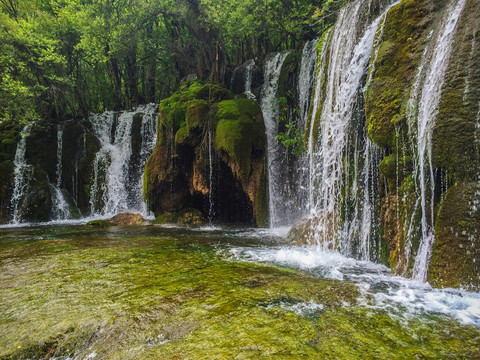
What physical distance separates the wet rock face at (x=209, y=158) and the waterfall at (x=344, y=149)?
3879 millimetres

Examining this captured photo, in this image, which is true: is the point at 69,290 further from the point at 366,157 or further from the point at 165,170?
the point at 165,170

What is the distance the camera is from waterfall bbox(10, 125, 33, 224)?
15.6m

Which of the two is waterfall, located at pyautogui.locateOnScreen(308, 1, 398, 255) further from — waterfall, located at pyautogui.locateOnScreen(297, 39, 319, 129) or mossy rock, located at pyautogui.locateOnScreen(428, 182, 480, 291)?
waterfall, located at pyautogui.locateOnScreen(297, 39, 319, 129)

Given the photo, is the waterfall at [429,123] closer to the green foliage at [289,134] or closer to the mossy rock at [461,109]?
the mossy rock at [461,109]

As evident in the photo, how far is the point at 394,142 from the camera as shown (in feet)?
17.4

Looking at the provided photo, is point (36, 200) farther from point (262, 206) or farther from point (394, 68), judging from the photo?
point (394, 68)

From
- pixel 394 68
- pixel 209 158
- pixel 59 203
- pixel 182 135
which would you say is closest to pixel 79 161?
pixel 59 203

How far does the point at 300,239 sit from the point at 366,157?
305 cm

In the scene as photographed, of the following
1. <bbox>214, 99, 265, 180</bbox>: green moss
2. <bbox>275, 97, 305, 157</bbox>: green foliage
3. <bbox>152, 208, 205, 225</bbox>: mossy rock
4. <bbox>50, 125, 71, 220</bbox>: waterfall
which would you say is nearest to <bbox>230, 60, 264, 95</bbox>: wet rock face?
<bbox>275, 97, 305, 157</bbox>: green foliage

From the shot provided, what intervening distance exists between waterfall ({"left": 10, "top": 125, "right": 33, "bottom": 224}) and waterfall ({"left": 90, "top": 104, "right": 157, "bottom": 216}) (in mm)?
3435

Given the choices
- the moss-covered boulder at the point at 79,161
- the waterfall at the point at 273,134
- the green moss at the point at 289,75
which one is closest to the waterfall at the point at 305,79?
the green moss at the point at 289,75

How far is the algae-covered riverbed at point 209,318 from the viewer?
246 centimetres

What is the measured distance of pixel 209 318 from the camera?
3010 mm

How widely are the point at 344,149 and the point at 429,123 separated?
2.40 metres
